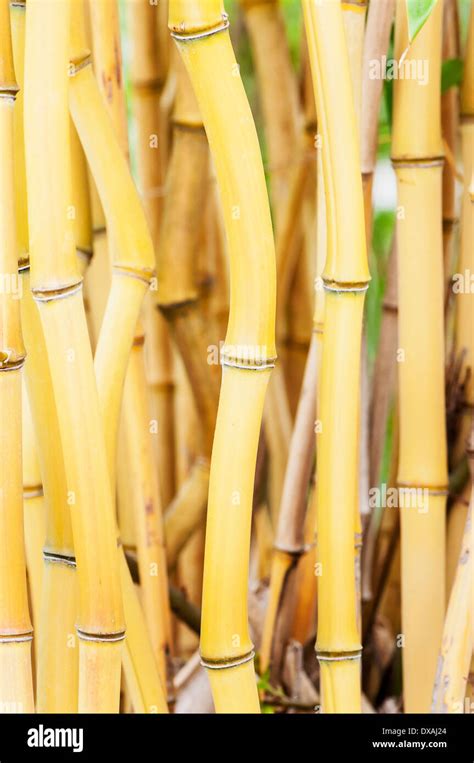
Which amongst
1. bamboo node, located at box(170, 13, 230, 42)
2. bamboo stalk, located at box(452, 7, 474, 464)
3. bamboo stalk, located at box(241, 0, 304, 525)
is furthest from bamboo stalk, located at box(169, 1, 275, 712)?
bamboo stalk, located at box(241, 0, 304, 525)

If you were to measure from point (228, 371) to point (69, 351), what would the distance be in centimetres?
6

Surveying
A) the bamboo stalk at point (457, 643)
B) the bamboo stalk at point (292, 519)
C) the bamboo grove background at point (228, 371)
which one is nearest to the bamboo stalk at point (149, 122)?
the bamboo grove background at point (228, 371)

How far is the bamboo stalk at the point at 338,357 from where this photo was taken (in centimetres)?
29

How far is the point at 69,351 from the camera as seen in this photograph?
0.29 m

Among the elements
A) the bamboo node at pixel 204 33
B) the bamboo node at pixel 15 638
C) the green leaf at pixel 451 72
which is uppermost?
the green leaf at pixel 451 72

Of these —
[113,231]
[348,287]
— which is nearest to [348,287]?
[348,287]

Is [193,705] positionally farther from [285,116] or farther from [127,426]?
[285,116]

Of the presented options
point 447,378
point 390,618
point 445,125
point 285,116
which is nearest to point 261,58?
point 285,116

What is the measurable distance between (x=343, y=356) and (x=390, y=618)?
290mm

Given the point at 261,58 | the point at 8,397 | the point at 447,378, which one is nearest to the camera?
the point at 8,397

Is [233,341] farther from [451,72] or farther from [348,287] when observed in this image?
[451,72]

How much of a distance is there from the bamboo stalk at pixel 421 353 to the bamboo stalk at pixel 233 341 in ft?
0.32

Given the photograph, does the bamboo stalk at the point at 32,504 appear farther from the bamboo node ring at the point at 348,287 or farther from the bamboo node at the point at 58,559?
the bamboo node ring at the point at 348,287
